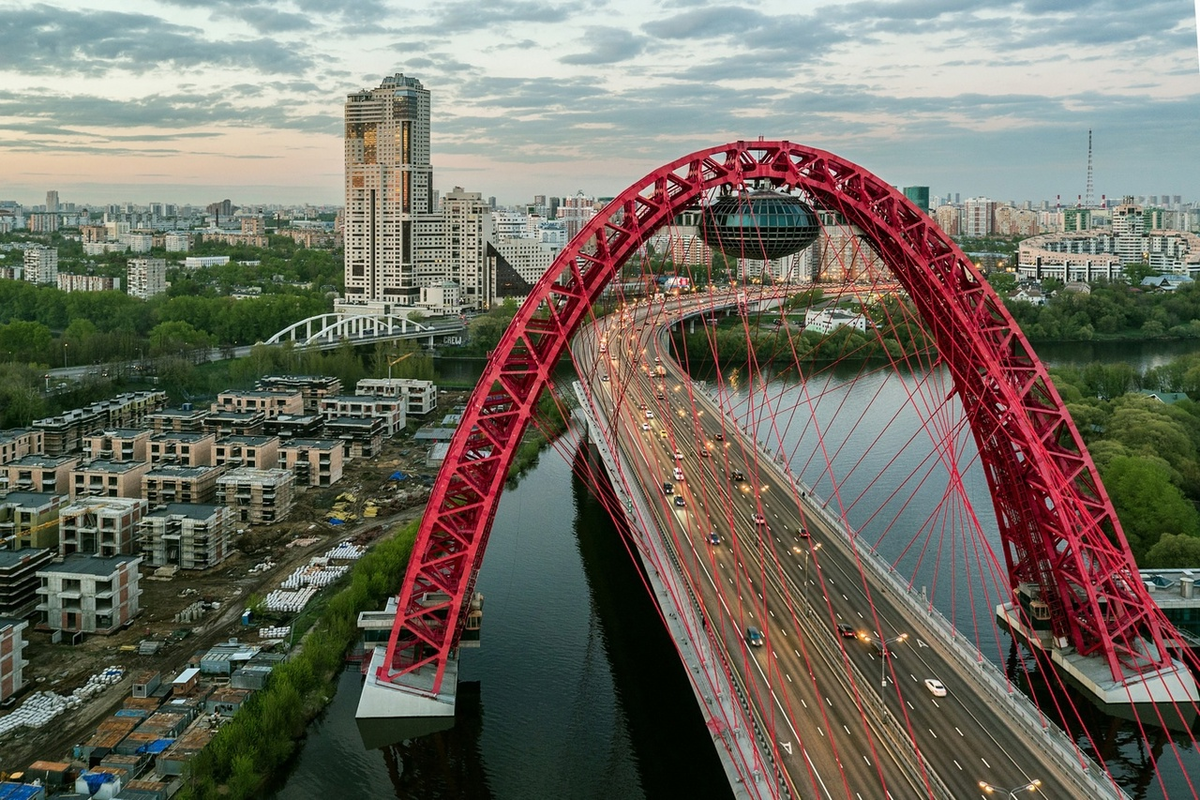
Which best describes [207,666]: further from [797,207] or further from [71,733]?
[797,207]

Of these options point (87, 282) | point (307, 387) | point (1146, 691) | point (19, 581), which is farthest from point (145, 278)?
point (1146, 691)

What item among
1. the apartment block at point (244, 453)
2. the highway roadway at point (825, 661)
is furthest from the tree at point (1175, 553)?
the apartment block at point (244, 453)

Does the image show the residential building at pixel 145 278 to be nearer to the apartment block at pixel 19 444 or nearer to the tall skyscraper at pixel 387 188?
the tall skyscraper at pixel 387 188

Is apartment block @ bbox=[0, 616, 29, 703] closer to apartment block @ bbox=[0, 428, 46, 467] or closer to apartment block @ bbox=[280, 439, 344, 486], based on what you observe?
apartment block @ bbox=[280, 439, 344, 486]

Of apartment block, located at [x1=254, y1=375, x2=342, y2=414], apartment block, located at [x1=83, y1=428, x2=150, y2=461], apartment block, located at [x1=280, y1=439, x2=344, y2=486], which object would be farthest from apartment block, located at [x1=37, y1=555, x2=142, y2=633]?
apartment block, located at [x1=254, y1=375, x2=342, y2=414]

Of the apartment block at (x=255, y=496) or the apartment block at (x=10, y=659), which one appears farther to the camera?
the apartment block at (x=255, y=496)

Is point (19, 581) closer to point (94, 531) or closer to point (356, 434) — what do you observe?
point (94, 531)

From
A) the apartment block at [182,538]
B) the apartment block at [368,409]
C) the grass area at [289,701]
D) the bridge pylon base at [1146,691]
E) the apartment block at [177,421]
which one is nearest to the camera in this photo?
the grass area at [289,701]

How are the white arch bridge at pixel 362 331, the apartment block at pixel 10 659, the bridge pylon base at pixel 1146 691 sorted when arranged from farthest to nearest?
the white arch bridge at pixel 362 331 < the apartment block at pixel 10 659 < the bridge pylon base at pixel 1146 691
